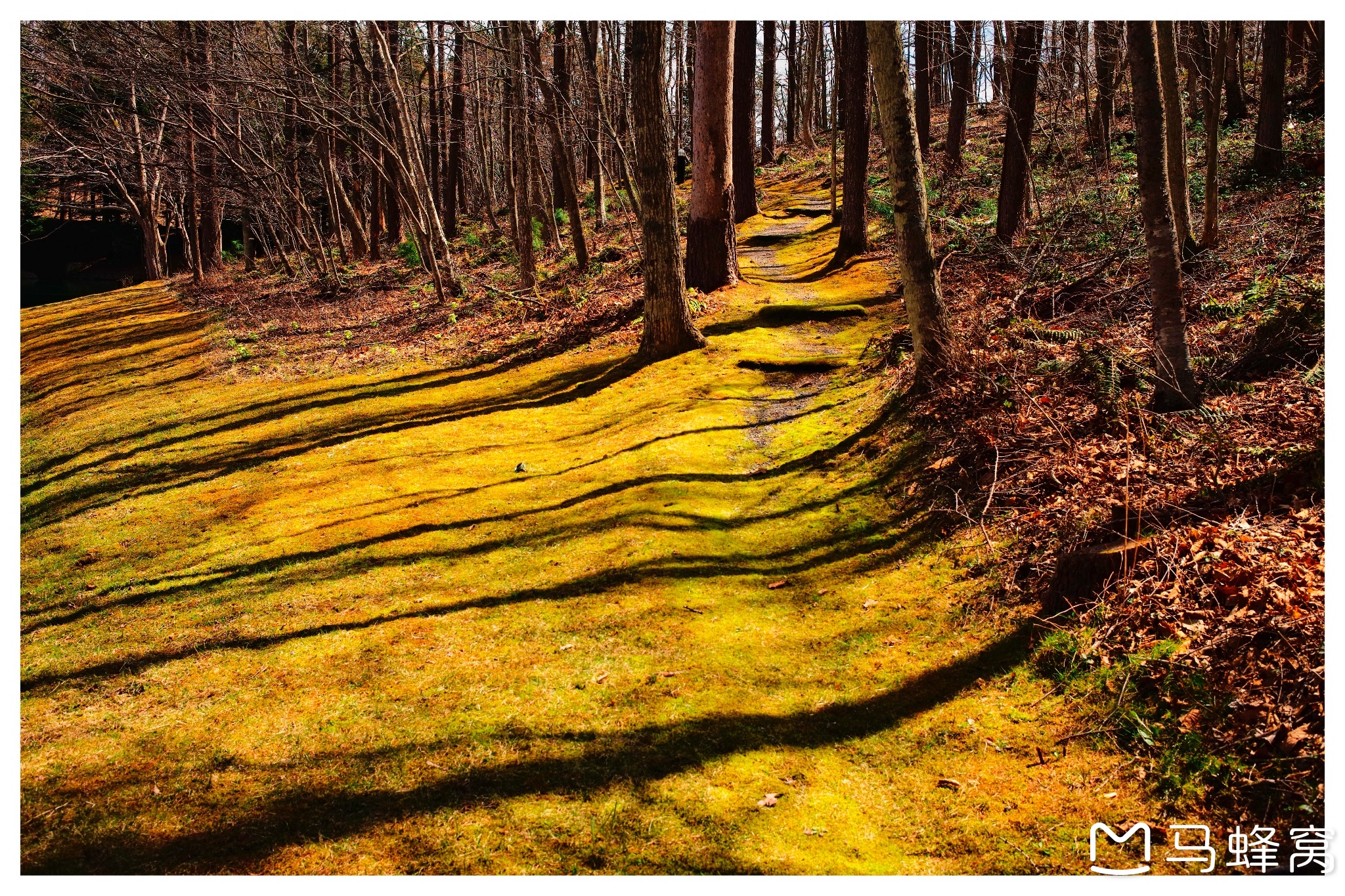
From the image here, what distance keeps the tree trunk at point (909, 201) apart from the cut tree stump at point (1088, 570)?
3.02 m

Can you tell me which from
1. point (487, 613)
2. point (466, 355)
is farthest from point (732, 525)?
point (466, 355)

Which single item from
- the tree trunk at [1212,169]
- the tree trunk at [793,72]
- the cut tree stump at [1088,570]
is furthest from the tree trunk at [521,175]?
the tree trunk at [793,72]

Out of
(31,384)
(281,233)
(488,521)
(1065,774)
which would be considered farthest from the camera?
(281,233)

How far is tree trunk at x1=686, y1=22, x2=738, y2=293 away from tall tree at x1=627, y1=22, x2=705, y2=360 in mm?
2102

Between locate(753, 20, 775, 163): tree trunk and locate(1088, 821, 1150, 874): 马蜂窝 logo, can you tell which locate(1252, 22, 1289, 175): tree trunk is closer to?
locate(1088, 821, 1150, 874): 马蜂窝 logo

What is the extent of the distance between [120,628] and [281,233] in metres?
34.2

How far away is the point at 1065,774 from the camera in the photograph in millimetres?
3371

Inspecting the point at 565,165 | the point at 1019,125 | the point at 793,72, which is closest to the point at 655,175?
the point at 1019,125

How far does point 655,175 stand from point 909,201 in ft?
12.8

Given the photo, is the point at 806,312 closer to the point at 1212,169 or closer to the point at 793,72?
the point at 1212,169

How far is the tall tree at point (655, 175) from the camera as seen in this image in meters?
9.72

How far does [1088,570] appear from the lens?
4246 mm

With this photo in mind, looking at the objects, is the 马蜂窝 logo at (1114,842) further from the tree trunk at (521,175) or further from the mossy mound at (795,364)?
the tree trunk at (521,175)

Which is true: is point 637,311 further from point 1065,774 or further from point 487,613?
point 1065,774
